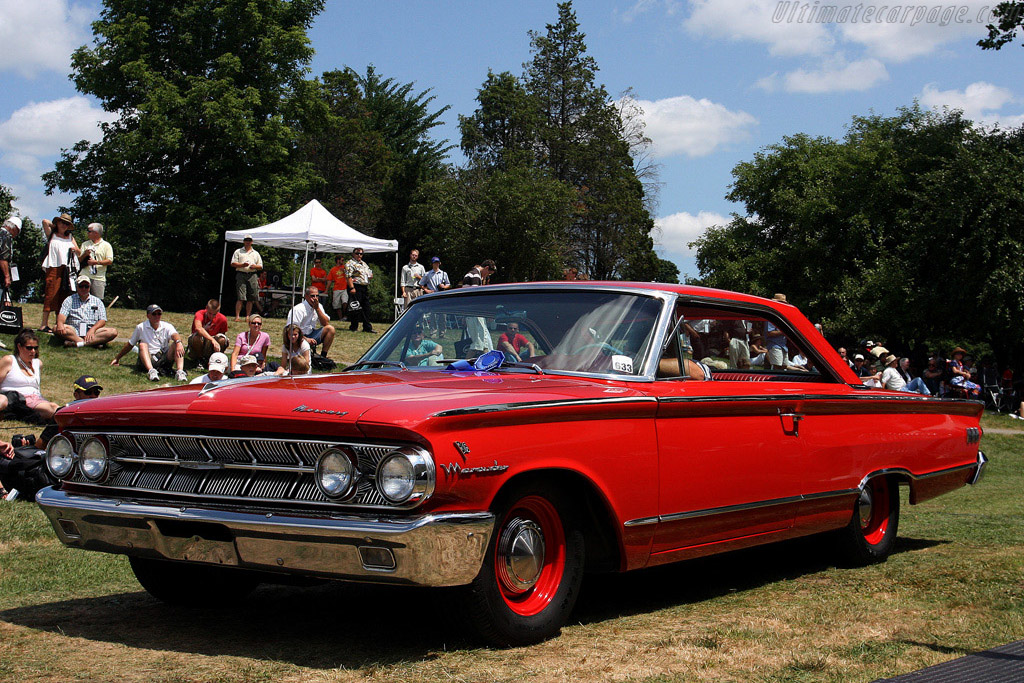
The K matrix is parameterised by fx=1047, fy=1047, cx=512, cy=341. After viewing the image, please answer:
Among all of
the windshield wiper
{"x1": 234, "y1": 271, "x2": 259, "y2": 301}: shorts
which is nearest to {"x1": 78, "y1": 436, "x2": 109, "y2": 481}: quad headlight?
the windshield wiper

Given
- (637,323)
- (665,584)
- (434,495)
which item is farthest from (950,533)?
(434,495)

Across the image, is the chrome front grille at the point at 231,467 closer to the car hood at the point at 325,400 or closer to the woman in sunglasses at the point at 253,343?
the car hood at the point at 325,400

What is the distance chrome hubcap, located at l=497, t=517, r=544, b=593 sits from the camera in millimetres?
4109

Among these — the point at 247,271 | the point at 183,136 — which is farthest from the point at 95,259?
the point at 183,136

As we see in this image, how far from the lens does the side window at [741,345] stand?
5.43 metres

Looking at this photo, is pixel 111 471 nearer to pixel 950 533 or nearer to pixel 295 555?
pixel 295 555

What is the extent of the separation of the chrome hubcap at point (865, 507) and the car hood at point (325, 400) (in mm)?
2385

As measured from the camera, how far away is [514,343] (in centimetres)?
517

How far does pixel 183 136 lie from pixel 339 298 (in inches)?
768

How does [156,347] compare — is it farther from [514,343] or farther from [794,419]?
[794,419]

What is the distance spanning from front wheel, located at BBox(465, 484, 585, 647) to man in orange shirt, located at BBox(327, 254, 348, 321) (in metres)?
19.1

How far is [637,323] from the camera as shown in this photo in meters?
5.12

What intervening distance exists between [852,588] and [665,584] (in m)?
0.99

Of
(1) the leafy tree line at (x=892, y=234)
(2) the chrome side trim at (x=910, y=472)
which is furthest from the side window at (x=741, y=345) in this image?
(1) the leafy tree line at (x=892, y=234)
